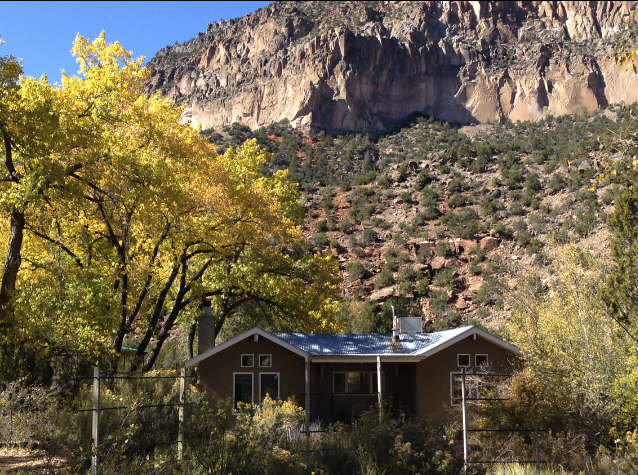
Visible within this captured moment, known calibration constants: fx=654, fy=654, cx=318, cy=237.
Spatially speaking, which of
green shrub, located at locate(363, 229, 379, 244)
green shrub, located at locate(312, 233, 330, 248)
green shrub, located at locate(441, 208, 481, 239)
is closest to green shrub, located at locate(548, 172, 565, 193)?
green shrub, located at locate(441, 208, 481, 239)

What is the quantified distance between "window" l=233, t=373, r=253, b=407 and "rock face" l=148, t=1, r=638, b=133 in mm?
61022

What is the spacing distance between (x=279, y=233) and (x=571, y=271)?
8.98 meters

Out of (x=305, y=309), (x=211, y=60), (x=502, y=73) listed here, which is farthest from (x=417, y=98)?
(x=305, y=309)

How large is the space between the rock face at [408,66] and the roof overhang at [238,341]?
6088 centimetres

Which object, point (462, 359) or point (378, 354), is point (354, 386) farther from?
point (462, 359)

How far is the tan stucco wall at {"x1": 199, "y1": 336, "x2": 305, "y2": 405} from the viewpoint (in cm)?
2198

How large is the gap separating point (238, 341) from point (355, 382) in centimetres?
479

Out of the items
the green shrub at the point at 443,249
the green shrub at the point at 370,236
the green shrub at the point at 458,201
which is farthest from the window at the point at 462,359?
the green shrub at the point at 458,201

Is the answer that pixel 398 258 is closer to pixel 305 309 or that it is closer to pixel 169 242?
pixel 305 309

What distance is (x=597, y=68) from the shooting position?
80375mm

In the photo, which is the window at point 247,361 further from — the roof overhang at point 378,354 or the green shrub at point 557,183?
the green shrub at point 557,183

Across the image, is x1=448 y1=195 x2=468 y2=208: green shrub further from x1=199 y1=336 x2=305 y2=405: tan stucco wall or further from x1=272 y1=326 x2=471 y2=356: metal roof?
x1=199 y1=336 x2=305 y2=405: tan stucco wall

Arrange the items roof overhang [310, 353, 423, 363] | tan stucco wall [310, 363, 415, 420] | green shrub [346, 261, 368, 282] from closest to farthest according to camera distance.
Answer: roof overhang [310, 353, 423, 363]
tan stucco wall [310, 363, 415, 420]
green shrub [346, 261, 368, 282]

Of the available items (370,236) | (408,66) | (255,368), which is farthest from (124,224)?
(408,66)
